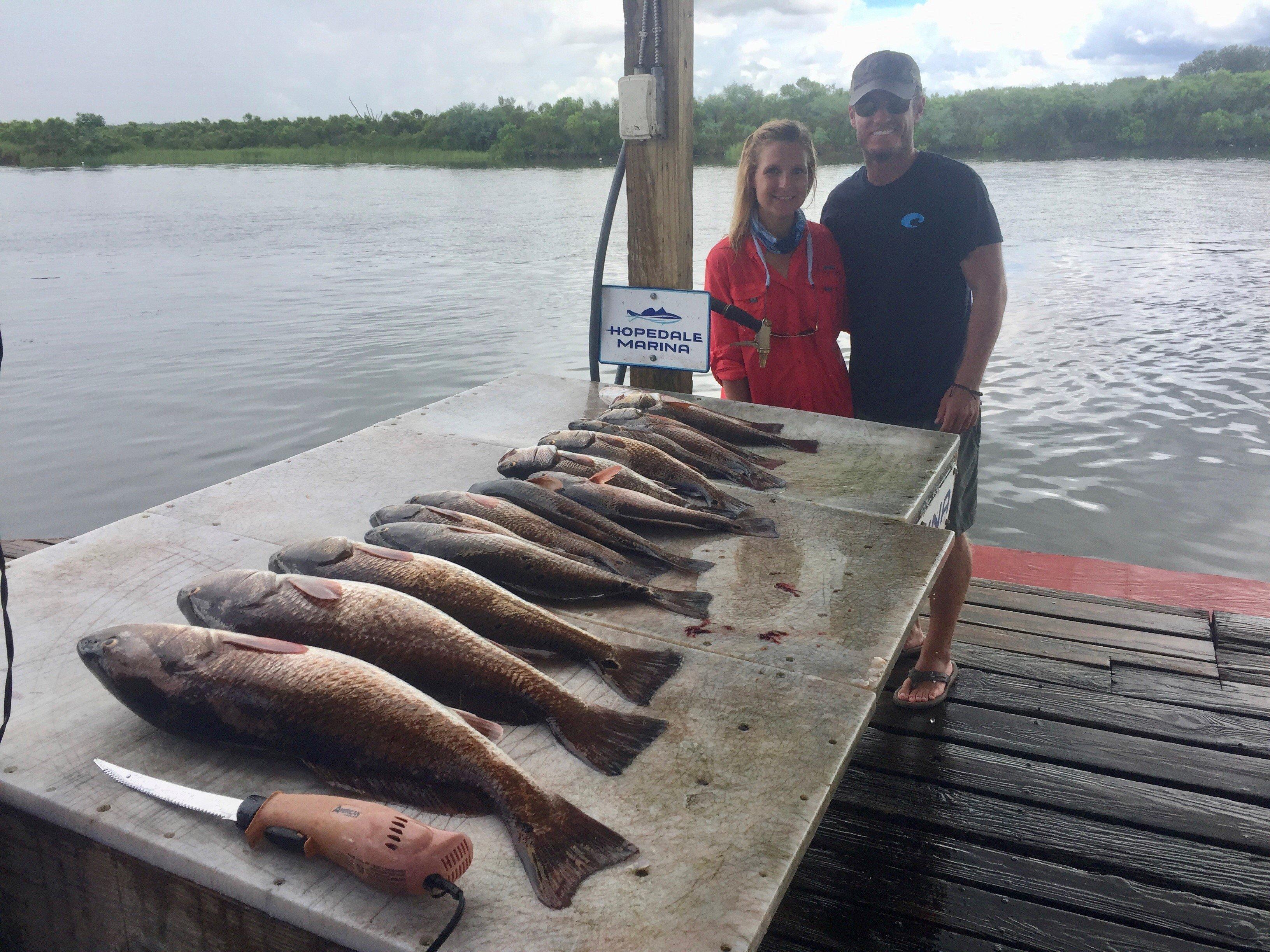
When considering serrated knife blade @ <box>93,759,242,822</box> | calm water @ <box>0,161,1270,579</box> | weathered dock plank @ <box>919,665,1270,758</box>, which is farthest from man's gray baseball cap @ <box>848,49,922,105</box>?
calm water @ <box>0,161,1270,579</box>

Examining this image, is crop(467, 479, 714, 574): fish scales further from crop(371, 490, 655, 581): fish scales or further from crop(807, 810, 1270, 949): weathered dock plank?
crop(807, 810, 1270, 949): weathered dock plank

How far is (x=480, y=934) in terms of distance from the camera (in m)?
1.33

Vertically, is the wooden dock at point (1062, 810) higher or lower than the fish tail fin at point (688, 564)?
lower

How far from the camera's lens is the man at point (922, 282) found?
12.0 feet

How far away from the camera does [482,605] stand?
6.87 ft

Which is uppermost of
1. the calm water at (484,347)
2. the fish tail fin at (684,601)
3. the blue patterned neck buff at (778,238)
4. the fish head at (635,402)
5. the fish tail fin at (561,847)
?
the blue patterned neck buff at (778,238)

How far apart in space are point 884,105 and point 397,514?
8.42ft

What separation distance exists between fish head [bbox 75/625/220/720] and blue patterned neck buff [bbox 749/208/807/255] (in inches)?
113

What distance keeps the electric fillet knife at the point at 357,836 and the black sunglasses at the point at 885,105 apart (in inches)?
129

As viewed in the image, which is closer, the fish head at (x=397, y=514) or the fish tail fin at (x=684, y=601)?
the fish tail fin at (x=684, y=601)

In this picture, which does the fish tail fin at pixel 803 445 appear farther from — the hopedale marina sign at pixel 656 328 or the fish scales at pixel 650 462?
the hopedale marina sign at pixel 656 328

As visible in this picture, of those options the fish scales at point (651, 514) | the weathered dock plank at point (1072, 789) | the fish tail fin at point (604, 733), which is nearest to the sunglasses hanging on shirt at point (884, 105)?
the fish scales at point (651, 514)

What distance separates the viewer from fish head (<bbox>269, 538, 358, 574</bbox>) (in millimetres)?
2180

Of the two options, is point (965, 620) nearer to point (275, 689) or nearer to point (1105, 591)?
point (1105, 591)
